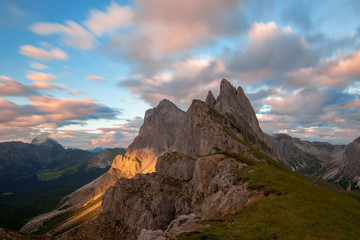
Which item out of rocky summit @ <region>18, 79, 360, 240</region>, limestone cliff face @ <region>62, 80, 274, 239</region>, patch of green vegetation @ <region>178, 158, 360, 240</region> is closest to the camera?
patch of green vegetation @ <region>178, 158, 360, 240</region>

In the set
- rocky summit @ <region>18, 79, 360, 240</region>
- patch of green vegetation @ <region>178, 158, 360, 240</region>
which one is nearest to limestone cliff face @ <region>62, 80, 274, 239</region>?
rocky summit @ <region>18, 79, 360, 240</region>

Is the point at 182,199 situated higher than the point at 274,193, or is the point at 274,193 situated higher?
the point at 274,193

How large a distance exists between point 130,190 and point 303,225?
7980cm

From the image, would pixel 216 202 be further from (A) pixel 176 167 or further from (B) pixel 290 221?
(A) pixel 176 167

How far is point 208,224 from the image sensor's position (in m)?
24.7

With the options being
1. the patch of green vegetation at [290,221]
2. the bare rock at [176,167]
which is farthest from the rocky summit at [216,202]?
the bare rock at [176,167]

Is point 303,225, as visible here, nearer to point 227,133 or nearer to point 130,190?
point 130,190

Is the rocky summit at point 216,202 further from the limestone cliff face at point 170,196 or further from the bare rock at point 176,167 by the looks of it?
the bare rock at point 176,167

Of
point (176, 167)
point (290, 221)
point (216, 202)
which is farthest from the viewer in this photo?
point (176, 167)

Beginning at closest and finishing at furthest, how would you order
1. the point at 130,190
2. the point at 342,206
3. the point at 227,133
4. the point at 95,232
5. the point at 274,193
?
1. the point at 342,206
2. the point at 274,193
3. the point at 95,232
4. the point at 130,190
5. the point at 227,133

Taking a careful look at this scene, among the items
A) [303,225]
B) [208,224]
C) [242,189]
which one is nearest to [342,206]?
[303,225]

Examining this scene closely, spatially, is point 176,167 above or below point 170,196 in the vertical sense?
above

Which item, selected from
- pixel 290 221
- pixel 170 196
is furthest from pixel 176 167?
pixel 290 221

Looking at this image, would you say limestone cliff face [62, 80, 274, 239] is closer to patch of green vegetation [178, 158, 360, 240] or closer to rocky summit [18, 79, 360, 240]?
rocky summit [18, 79, 360, 240]
